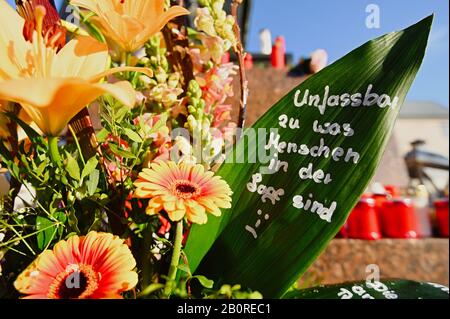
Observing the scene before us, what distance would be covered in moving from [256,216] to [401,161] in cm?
196

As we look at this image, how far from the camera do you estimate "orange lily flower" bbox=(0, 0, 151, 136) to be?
0.18 meters

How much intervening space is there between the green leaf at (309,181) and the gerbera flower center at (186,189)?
5cm

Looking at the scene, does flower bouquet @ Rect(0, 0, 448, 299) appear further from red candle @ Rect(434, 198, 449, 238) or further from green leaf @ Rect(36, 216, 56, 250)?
red candle @ Rect(434, 198, 449, 238)

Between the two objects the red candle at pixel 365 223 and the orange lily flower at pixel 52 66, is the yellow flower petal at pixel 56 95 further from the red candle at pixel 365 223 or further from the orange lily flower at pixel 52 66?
the red candle at pixel 365 223

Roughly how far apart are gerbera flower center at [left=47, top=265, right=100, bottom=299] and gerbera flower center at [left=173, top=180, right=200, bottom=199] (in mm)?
48

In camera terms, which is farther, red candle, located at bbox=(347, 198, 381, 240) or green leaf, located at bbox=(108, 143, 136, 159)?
red candle, located at bbox=(347, 198, 381, 240)

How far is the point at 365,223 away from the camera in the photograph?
971mm

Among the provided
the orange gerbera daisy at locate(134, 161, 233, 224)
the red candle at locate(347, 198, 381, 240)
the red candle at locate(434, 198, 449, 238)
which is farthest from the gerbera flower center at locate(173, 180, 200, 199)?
the red candle at locate(434, 198, 449, 238)

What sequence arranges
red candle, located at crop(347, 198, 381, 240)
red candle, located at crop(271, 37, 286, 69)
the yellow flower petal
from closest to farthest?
the yellow flower petal, red candle, located at crop(347, 198, 381, 240), red candle, located at crop(271, 37, 286, 69)

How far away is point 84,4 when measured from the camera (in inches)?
8.9

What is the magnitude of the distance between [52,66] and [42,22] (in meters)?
0.03

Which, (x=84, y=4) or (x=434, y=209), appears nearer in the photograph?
(x=84, y=4)

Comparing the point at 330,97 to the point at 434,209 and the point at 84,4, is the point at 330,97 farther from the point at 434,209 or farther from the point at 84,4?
the point at 434,209

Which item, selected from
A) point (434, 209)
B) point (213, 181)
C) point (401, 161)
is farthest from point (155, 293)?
point (401, 161)
